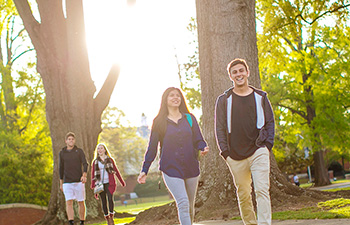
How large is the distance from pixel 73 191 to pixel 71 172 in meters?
0.43

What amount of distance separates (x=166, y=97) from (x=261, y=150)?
4.27ft

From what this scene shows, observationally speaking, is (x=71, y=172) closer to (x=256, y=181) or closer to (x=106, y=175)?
(x=106, y=175)

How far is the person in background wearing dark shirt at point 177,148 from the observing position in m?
5.90

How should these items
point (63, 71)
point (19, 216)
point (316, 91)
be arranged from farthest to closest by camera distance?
point (316, 91) < point (19, 216) < point (63, 71)

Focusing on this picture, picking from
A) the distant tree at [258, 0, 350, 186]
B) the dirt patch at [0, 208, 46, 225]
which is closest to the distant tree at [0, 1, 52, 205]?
the dirt patch at [0, 208, 46, 225]

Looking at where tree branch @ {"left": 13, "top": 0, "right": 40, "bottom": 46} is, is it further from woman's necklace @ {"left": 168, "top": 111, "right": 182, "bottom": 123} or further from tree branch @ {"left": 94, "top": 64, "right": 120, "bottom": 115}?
woman's necklace @ {"left": 168, "top": 111, "right": 182, "bottom": 123}

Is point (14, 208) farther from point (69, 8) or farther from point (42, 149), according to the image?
point (69, 8)

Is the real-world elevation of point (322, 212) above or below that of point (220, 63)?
below

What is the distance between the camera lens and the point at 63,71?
17.4m

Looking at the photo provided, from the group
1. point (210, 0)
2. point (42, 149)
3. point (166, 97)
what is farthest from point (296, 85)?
point (166, 97)

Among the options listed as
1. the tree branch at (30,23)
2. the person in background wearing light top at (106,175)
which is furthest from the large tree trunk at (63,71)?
the person in background wearing light top at (106,175)

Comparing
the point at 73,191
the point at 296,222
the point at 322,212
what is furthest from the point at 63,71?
the point at 296,222

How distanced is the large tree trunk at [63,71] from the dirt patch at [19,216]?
6.11m

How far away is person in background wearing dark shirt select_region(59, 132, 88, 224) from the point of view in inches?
427
